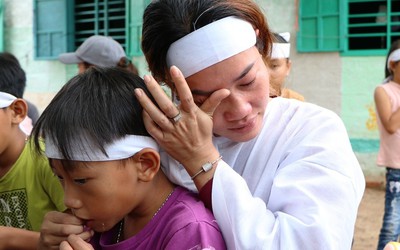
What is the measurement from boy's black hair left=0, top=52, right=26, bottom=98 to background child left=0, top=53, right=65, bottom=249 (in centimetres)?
18

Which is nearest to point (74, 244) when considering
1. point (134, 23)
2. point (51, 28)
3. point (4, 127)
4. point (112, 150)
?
point (112, 150)

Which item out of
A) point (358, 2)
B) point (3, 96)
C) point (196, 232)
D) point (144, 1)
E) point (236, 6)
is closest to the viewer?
point (196, 232)

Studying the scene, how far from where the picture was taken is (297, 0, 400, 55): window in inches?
288

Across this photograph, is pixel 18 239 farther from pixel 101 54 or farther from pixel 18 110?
pixel 101 54

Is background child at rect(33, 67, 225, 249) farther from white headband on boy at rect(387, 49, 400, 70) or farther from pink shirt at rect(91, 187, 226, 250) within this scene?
white headband on boy at rect(387, 49, 400, 70)

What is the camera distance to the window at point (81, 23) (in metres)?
8.52

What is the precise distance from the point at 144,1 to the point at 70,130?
7035mm

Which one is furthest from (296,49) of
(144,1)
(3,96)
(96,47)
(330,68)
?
(3,96)

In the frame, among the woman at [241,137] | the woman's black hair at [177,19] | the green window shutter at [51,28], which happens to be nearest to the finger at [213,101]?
the woman at [241,137]

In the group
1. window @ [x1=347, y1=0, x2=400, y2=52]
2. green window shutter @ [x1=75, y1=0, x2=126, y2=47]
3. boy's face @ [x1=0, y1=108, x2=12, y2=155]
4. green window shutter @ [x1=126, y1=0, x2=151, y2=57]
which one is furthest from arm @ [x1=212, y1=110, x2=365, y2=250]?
green window shutter @ [x1=75, y1=0, x2=126, y2=47]

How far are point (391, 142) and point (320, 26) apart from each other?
3237 millimetres

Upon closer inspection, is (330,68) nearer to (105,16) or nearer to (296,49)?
(296,49)

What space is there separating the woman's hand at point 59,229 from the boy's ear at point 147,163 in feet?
0.73

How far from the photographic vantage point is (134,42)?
856 cm
